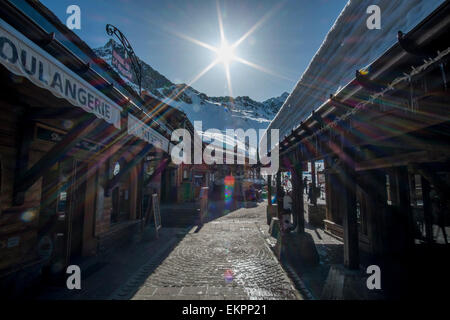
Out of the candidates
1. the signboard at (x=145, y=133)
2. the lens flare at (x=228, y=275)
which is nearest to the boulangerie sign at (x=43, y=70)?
the signboard at (x=145, y=133)

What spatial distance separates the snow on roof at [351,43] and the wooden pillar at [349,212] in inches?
45.1

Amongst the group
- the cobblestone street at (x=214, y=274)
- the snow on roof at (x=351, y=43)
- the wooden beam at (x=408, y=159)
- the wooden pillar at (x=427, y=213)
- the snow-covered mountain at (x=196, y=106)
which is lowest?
the cobblestone street at (x=214, y=274)

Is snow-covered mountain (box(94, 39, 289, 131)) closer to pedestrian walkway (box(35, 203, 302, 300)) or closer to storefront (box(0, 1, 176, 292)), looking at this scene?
pedestrian walkway (box(35, 203, 302, 300))

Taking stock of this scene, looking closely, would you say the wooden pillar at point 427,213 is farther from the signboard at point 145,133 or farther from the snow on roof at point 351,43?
the signboard at point 145,133

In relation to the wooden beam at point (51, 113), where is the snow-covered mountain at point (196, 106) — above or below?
above

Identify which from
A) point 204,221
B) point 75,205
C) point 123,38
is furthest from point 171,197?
point 123,38

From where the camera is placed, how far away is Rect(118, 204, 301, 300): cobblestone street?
3.81 meters

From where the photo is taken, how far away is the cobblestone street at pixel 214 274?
12.5 ft

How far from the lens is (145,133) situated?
5188 mm

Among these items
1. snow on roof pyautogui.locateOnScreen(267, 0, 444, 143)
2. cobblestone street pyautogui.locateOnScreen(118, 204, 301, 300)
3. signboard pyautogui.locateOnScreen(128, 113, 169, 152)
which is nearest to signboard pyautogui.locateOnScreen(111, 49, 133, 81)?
signboard pyautogui.locateOnScreen(128, 113, 169, 152)

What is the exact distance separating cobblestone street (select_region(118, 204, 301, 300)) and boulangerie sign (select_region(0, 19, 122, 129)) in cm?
341

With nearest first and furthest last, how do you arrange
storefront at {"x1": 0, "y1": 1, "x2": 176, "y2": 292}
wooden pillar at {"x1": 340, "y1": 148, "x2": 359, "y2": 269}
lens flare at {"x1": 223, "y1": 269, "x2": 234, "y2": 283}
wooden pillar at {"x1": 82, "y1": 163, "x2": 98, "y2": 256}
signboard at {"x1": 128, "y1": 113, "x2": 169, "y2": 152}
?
storefront at {"x1": 0, "y1": 1, "x2": 176, "y2": 292}
wooden pillar at {"x1": 340, "y1": 148, "x2": 359, "y2": 269}
lens flare at {"x1": 223, "y1": 269, "x2": 234, "y2": 283}
signboard at {"x1": 128, "y1": 113, "x2": 169, "y2": 152}
wooden pillar at {"x1": 82, "y1": 163, "x2": 98, "y2": 256}

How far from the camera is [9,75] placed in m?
2.70

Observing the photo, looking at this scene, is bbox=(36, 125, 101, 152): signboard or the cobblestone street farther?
bbox=(36, 125, 101, 152): signboard
